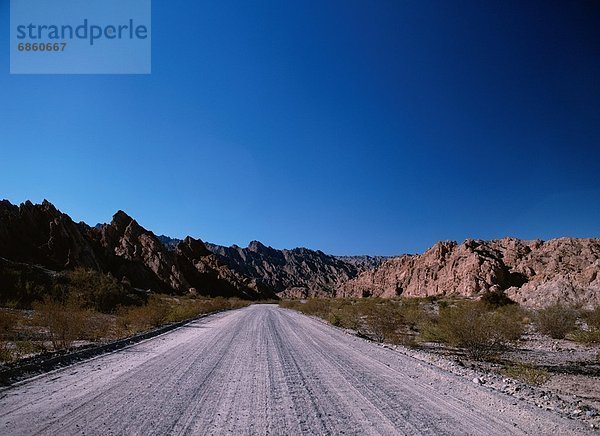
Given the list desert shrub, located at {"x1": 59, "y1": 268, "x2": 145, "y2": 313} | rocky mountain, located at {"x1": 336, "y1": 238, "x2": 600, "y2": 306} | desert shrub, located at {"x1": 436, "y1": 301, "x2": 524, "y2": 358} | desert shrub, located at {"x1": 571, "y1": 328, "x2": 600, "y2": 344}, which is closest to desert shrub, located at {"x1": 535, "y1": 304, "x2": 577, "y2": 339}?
desert shrub, located at {"x1": 571, "y1": 328, "x2": 600, "y2": 344}

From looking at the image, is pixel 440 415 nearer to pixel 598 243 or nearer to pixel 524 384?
pixel 524 384

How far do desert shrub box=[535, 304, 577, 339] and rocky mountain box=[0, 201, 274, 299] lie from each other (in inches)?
1726

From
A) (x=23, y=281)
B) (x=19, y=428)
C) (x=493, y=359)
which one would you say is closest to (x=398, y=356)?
(x=493, y=359)

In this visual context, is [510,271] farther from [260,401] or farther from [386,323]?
[260,401]

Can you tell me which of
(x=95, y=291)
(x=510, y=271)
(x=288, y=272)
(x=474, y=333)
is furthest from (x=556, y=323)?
(x=288, y=272)

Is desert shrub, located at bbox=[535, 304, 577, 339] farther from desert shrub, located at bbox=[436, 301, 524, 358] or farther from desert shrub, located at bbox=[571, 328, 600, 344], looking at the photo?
desert shrub, located at bbox=[436, 301, 524, 358]

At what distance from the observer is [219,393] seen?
7.72 m

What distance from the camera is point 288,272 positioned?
182625 millimetres

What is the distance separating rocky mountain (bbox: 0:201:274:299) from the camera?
5022 centimetres

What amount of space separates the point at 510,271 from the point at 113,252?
7555 cm

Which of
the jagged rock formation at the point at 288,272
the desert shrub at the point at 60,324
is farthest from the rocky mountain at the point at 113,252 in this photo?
the jagged rock formation at the point at 288,272

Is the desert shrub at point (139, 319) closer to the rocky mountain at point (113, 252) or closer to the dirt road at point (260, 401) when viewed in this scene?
the dirt road at point (260, 401)

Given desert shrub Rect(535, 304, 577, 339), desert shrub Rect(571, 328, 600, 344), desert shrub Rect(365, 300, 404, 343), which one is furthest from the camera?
desert shrub Rect(535, 304, 577, 339)

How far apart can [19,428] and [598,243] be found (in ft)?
274
